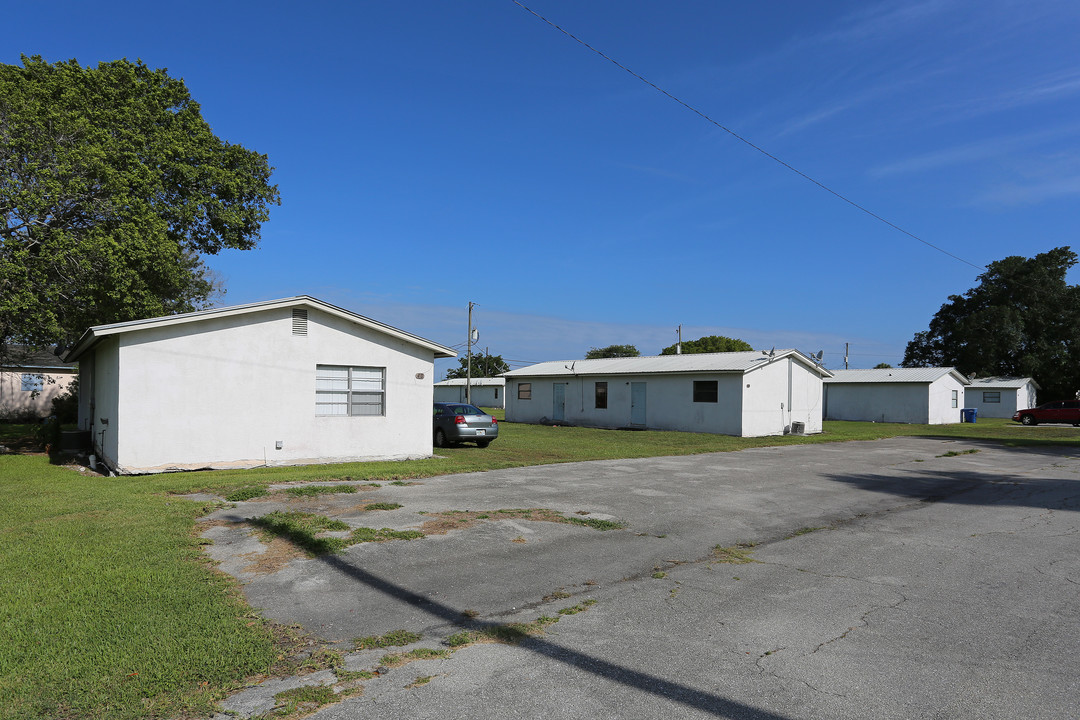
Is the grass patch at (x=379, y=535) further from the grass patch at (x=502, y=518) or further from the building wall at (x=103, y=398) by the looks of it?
the building wall at (x=103, y=398)

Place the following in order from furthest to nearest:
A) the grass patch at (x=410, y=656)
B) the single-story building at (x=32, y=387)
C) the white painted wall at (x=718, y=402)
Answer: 1. the single-story building at (x=32, y=387)
2. the white painted wall at (x=718, y=402)
3. the grass patch at (x=410, y=656)

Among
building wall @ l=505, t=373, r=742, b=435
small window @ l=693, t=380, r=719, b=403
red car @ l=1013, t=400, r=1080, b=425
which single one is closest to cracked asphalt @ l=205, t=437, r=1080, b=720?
building wall @ l=505, t=373, r=742, b=435

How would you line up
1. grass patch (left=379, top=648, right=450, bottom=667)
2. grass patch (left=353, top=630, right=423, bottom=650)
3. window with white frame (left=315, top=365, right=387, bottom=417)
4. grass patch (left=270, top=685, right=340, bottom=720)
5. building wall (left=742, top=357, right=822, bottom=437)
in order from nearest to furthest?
1. grass patch (left=270, top=685, right=340, bottom=720)
2. grass patch (left=379, top=648, right=450, bottom=667)
3. grass patch (left=353, top=630, right=423, bottom=650)
4. window with white frame (left=315, top=365, right=387, bottom=417)
5. building wall (left=742, top=357, right=822, bottom=437)

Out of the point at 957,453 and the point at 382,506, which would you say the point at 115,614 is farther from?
the point at 957,453

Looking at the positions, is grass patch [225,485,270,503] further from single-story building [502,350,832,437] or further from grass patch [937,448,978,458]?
single-story building [502,350,832,437]

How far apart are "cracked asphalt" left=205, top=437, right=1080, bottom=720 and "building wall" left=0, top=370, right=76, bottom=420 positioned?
3269 cm

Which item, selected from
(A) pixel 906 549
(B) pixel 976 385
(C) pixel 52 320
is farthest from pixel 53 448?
(B) pixel 976 385

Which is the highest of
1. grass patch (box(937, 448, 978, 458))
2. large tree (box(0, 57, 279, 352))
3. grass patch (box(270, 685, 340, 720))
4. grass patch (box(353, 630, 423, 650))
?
large tree (box(0, 57, 279, 352))

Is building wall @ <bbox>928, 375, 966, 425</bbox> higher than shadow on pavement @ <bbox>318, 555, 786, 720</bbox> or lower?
higher

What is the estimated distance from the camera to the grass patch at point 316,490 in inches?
421

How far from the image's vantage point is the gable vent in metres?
15.2

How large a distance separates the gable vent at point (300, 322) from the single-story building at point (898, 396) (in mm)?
33804

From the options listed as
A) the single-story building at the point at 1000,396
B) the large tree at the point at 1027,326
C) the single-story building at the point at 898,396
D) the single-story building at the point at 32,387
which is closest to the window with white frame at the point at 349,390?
the single-story building at the point at 32,387

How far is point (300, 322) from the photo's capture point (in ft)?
50.0
